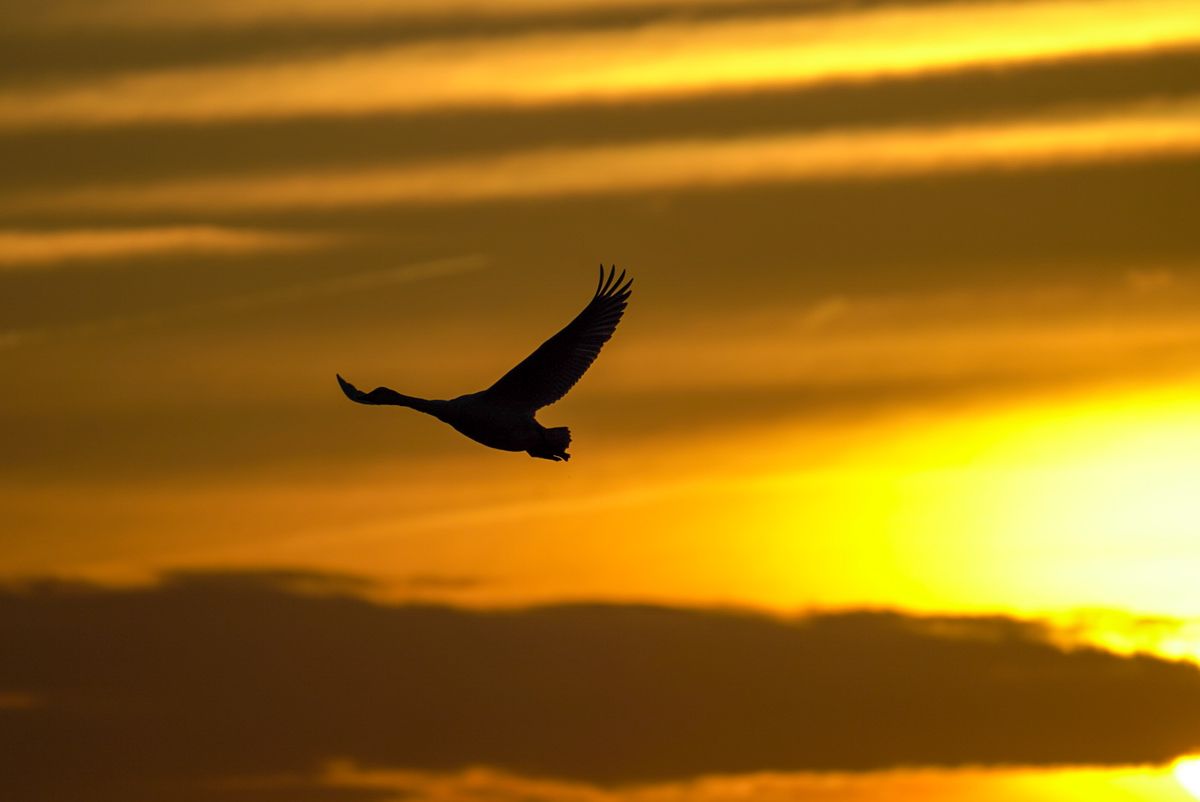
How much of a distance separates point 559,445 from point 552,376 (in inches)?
85.6

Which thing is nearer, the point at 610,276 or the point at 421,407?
the point at 421,407

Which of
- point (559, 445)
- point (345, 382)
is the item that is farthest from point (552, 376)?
point (345, 382)

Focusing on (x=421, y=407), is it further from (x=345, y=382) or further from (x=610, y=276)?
(x=610, y=276)

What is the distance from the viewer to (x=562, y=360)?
41.5 m

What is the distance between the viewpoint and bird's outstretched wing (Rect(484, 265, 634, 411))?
1610 inches

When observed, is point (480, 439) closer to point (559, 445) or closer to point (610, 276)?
point (559, 445)

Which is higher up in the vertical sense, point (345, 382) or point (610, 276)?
point (610, 276)

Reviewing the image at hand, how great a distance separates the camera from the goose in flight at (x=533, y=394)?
39.6m

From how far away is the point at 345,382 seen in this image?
130ft

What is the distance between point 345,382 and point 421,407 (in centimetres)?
197

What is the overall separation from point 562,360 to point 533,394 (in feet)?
3.69

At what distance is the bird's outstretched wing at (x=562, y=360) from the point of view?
134ft

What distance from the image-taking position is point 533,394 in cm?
4125

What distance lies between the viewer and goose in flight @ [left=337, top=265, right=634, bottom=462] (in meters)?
39.6
